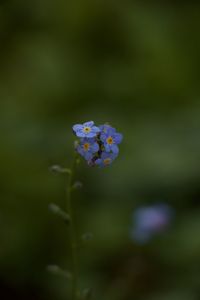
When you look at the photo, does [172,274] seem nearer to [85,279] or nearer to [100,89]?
[85,279]

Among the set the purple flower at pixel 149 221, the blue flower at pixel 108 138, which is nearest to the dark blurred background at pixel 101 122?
the purple flower at pixel 149 221

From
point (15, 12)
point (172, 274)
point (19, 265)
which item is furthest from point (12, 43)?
point (172, 274)

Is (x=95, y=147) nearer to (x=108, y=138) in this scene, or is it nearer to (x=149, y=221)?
(x=108, y=138)

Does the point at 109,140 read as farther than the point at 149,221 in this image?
No

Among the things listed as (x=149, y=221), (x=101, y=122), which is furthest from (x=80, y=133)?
(x=101, y=122)

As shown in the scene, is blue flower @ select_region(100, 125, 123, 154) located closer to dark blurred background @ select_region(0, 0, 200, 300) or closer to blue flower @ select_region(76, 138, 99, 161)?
blue flower @ select_region(76, 138, 99, 161)
